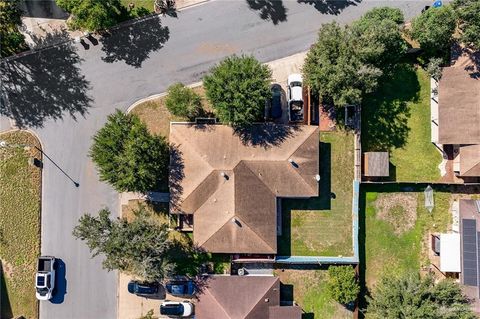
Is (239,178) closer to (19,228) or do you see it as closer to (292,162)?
(292,162)

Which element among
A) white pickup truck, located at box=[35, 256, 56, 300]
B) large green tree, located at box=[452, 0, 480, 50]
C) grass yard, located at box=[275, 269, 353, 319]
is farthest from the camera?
grass yard, located at box=[275, 269, 353, 319]

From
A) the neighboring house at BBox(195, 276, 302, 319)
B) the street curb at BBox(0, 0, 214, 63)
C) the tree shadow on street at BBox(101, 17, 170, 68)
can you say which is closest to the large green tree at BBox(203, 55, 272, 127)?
the tree shadow on street at BBox(101, 17, 170, 68)

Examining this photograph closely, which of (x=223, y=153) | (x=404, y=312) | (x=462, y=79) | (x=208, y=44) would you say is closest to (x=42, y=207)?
(x=223, y=153)

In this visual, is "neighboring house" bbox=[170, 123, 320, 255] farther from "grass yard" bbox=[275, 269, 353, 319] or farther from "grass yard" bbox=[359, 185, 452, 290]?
"grass yard" bbox=[359, 185, 452, 290]

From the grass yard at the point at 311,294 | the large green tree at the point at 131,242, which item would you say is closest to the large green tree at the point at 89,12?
the large green tree at the point at 131,242

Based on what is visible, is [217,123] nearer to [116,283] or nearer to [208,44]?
[208,44]

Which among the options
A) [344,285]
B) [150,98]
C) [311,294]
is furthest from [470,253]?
[150,98]
